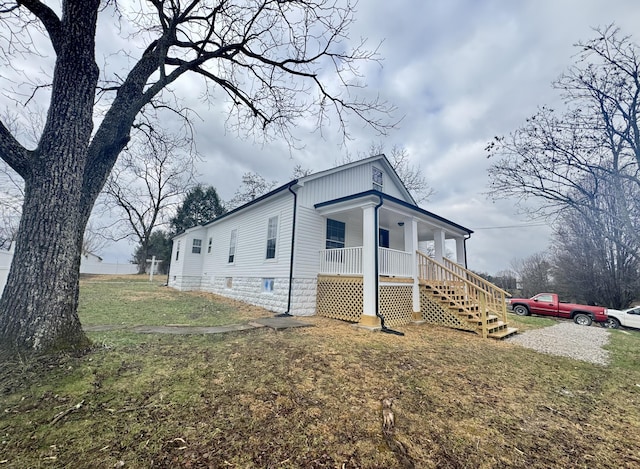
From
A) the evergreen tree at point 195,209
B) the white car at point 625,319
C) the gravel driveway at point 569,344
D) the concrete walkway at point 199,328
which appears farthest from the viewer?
the evergreen tree at point 195,209

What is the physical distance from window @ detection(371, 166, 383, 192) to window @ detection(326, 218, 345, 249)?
8.96 ft

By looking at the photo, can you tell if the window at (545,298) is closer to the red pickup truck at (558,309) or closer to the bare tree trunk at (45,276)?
the red pickup truck at (558,309)

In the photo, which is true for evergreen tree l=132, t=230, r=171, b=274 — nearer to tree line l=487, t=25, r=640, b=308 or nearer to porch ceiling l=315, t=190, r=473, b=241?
porch ceiling l=315, t=190, r=473, b=241

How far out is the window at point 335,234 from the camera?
984cm

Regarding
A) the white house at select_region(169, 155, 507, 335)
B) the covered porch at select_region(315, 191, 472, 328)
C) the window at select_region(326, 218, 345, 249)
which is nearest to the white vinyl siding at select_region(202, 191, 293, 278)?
the white house at select_region(169, 155, 507, 335)

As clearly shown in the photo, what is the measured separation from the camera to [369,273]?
738 centimetres

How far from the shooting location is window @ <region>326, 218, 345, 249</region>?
32.3ft

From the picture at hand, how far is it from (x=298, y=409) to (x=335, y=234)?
7.64 metres

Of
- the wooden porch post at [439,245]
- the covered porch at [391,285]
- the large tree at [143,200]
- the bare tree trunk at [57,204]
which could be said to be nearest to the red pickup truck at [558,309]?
the covered porch at [391,285]

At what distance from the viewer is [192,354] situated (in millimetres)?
4000

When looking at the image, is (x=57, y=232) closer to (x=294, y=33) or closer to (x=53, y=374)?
(x=53, y=374)

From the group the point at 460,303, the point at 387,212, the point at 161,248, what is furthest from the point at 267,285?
the point at 161,248

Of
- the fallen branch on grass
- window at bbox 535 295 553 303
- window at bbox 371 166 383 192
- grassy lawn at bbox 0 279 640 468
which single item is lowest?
grassy lawn at bbox 0 279 640 468

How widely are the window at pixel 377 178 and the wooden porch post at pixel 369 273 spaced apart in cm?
426
